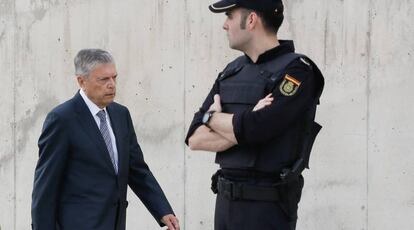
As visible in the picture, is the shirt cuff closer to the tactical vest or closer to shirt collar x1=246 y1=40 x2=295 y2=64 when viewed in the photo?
the tactical vest

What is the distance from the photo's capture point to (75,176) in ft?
13.8

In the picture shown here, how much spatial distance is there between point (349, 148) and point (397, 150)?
0.29m

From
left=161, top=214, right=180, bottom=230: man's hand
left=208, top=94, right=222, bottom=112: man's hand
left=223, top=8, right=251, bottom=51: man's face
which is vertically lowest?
left=161, top=214, right=180, bottom=230: man's hand

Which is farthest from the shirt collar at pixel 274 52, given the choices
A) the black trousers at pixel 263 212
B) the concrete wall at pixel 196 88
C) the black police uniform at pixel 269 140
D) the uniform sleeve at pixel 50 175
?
the concrete wall at pixel 196 88

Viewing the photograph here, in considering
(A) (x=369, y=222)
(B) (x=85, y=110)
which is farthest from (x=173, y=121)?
(B) (x=85, y=110)

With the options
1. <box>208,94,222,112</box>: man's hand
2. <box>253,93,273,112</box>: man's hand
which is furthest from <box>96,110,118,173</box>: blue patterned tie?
<box>253,93,273,112</box>: man's hand

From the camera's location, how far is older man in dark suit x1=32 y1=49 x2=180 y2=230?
4148 millimetres

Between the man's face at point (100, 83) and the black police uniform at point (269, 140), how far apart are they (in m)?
0.55

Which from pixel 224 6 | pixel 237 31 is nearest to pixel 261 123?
pixel 237 31

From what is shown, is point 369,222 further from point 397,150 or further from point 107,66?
point 107,66

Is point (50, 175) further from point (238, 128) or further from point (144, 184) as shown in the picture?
point (238, 128)

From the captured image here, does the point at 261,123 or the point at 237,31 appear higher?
the point at 237,31

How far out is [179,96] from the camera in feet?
20.3

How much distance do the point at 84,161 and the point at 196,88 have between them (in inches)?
79.5
